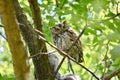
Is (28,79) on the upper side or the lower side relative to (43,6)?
lower

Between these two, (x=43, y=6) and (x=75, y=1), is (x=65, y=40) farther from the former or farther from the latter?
(x=43, y=6)

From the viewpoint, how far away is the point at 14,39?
0.93 meters

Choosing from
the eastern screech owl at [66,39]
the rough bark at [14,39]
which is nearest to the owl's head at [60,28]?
the eastern screech owl at [66,39]

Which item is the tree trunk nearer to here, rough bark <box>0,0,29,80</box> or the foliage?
the foliage

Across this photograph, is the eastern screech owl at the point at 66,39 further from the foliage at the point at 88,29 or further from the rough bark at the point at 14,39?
the rough bark at the point at 14,39

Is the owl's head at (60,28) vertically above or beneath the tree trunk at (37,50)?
above

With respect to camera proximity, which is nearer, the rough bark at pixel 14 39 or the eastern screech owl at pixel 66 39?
the rough bark at pixel 14 39

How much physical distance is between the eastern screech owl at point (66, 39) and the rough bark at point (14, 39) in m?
0.63

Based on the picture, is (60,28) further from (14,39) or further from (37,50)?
(14,39)

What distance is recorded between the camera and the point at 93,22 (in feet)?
3.87

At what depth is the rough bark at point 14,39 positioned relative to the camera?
86 centimetres

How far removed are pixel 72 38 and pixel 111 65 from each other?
8.7 inches

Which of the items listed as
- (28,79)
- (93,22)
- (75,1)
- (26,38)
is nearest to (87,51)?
(75,1)

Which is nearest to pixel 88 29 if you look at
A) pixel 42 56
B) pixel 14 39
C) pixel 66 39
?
pixel 66 39
